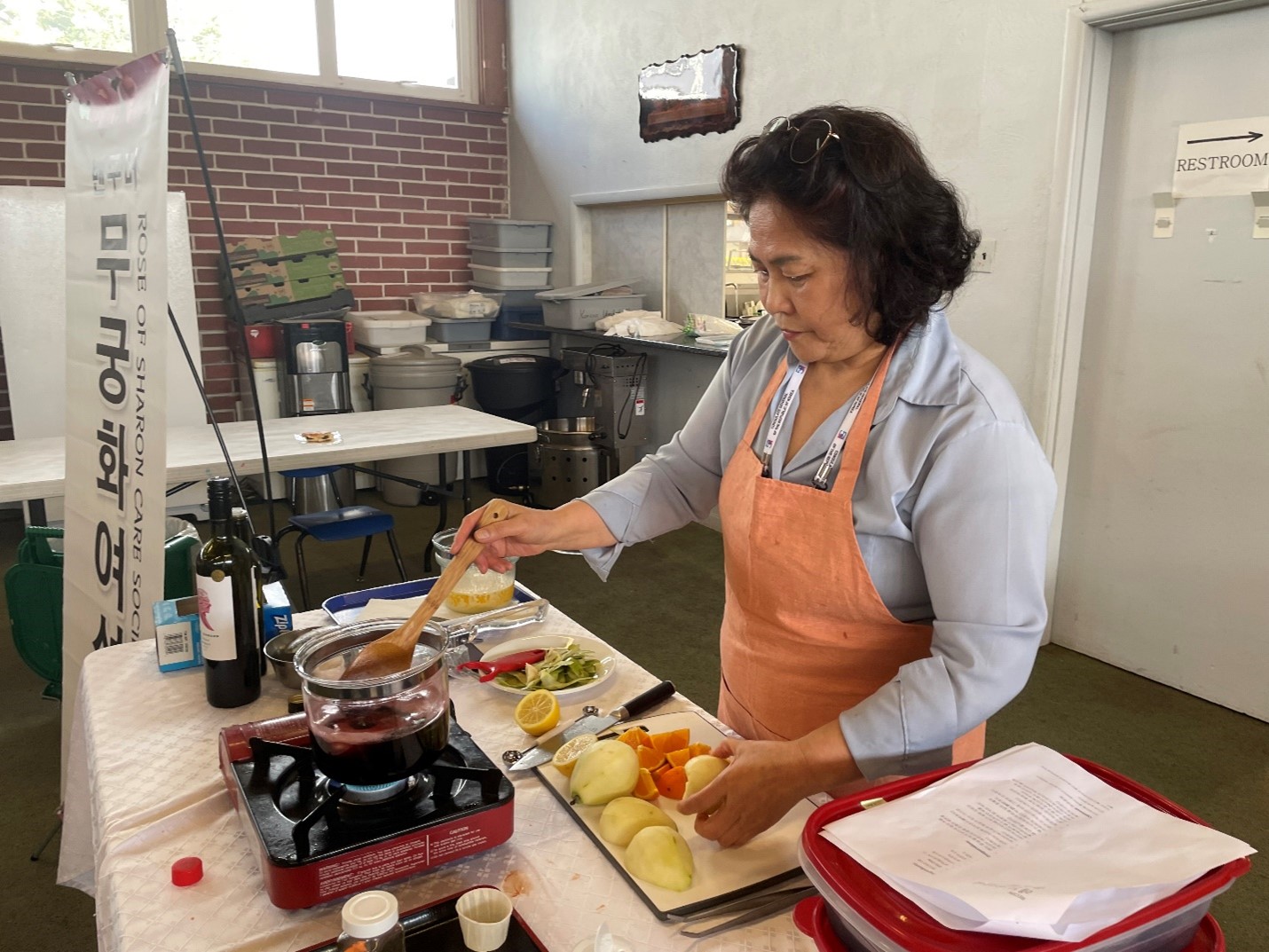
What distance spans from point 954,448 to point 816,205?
344 mm

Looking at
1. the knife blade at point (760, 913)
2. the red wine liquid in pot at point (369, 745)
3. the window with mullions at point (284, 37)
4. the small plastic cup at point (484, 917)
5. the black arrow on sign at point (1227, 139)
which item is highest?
the window with mullions at point (284, 37)

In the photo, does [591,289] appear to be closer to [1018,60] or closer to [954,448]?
[1018,60]

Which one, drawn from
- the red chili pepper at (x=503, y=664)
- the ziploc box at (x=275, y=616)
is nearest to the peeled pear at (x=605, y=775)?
the red chili pepper at (x=503, y=664)

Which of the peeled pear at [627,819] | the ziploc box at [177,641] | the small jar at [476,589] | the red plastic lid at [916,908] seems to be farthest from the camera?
the small jar at [476,589]

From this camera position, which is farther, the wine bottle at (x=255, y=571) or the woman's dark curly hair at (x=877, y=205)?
the wine bottle at (x=255, y=571)

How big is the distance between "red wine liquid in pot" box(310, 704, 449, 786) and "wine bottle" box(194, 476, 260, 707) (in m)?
0.43

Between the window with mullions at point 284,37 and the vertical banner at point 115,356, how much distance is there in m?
3.41

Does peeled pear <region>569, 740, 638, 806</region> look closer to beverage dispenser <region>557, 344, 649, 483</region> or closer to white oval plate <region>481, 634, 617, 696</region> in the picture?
white oval plate <region>481, 634, 617, 696</region>

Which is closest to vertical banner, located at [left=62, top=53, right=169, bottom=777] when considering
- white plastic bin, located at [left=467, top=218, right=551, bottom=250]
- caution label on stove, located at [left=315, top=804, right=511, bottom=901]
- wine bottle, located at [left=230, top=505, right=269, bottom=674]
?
wine bottle, located at [left=230, top=505, right=269, bottom=674]

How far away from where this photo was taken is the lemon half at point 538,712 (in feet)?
4.16

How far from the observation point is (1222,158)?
272 centimetres

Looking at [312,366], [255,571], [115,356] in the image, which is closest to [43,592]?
[115,356]

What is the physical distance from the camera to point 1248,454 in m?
2.77

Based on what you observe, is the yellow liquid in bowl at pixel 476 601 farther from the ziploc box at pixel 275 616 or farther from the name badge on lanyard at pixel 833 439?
the name badge on lanyard at pixel 833 439
